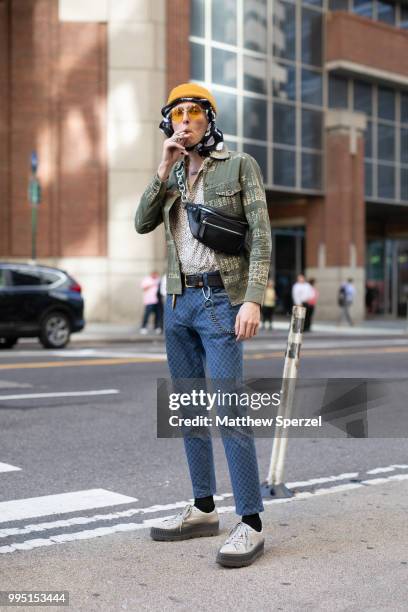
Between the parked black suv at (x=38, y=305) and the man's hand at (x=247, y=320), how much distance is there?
44.5 ft

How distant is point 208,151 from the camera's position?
422cm

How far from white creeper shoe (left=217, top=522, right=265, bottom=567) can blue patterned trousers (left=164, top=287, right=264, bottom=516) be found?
10cm

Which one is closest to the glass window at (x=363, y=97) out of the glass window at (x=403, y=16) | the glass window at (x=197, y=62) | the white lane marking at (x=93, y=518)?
the glass window at (x=403, y=16)

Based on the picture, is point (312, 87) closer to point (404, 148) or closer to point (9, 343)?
point (404, 148)

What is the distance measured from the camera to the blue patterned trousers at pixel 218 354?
4.11 metres

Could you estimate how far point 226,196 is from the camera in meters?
4.16

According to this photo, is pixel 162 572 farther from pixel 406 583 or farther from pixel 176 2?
pixel 176 2

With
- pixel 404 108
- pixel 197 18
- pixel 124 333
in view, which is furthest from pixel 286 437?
pixel 404 108

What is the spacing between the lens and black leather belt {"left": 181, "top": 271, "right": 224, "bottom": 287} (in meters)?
4.15

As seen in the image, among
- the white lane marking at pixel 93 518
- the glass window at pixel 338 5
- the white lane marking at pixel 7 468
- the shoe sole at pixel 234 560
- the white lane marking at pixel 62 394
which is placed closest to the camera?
the shoe sole at pixel 234 560

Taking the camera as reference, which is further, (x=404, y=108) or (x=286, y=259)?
(x=404, y=108)

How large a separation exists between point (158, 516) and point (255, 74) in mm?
29148

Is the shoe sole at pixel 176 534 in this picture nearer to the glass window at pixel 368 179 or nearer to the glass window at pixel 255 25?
the glass window at pixel 255 25

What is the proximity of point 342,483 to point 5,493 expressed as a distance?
215 centimetres
